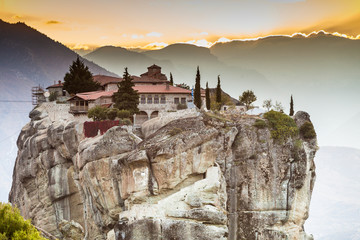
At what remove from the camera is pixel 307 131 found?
48.0 meters

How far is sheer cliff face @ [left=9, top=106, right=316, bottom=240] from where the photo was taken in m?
32.9

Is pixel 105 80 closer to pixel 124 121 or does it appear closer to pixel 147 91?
pixel 147 91

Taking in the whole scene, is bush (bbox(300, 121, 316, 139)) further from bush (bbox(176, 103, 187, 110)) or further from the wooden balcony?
the wooden balcony

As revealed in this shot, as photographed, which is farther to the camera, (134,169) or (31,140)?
(31,140)

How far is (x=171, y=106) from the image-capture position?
58.0m

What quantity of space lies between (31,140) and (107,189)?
19883mm

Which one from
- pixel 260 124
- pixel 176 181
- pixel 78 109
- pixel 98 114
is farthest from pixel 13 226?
pixel 78 109

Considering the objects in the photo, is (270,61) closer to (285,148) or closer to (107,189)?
(285,148)

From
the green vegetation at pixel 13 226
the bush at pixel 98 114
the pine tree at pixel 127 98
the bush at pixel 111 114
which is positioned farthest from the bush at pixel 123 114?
the green vegetation at pixel 13 226

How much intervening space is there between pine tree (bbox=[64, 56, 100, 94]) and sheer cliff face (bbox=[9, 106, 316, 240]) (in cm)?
1441

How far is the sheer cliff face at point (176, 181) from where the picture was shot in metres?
32.9

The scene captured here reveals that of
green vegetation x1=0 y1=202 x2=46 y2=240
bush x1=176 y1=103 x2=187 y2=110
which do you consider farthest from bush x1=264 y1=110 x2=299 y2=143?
green vegetation x1=0 y1=202 x2=46 y2=240

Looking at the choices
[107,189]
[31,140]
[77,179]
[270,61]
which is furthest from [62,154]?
[270,61]

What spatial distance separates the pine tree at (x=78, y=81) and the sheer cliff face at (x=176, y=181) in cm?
1441
